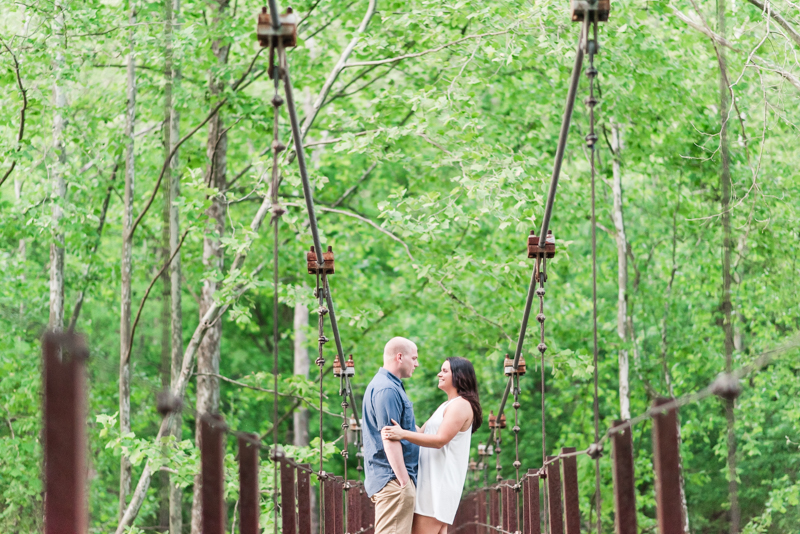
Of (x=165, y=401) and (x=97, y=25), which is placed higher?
(x=97, y=25)

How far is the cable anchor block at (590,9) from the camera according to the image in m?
2.29

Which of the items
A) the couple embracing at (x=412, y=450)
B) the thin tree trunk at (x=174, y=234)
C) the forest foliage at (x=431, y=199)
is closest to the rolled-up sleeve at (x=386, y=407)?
the couple embracing at (x=412, y=450)

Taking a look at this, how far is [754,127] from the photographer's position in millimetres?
9352

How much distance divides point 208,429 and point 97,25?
6.28m

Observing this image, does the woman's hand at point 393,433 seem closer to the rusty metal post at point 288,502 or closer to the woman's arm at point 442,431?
the woman's arm at point 442,431

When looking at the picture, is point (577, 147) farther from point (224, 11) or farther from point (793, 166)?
point (224, 11)

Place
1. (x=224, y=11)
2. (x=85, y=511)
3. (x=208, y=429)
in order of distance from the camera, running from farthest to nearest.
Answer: (x=224, y=11) → (x=208, y=429) → (x=85, y=511)

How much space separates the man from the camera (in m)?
2.89

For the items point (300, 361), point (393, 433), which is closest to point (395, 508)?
point (393, 433)

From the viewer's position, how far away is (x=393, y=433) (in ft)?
Result: 9.26

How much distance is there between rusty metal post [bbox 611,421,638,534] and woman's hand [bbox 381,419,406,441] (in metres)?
1.10

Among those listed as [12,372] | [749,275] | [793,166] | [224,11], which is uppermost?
[224,11]

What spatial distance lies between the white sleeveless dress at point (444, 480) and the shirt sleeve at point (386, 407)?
0.56 ft

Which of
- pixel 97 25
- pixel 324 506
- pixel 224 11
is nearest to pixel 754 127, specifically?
pixel 224 11
